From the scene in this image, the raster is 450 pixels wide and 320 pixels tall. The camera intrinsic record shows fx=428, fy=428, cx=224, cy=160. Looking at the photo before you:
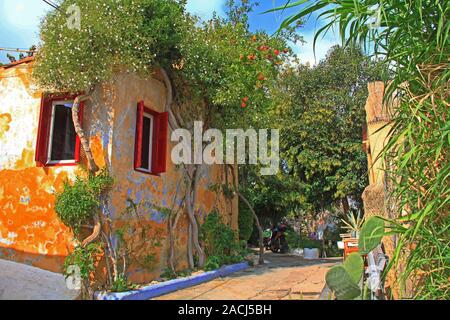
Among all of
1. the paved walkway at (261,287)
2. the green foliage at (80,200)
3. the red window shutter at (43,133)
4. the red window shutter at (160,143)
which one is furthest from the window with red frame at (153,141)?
the paved walkway at (261,287)

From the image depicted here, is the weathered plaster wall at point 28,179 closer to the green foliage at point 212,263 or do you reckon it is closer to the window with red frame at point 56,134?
the window with red frame at point 56,134

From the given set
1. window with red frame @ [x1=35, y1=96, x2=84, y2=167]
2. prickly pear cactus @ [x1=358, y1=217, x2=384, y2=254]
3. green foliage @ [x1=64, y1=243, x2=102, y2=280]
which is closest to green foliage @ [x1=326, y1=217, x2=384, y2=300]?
prickly pear cactus @ [x1=358, y1=217, x2=384, y2=254]

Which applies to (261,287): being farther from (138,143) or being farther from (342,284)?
(342,284)

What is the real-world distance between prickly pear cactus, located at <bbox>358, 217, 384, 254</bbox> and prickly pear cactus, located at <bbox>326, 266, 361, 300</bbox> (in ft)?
1.00

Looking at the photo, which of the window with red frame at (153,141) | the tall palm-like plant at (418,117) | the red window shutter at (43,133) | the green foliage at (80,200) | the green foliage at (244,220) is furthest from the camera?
the green foliage at (244,220)

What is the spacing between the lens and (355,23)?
11.4 ft

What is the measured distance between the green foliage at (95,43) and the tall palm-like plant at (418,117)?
368cm

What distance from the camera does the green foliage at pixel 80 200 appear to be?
615 centimetres

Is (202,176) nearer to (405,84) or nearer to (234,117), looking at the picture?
(234,117)

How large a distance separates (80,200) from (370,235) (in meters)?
4.28

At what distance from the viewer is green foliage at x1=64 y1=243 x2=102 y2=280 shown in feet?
19.5

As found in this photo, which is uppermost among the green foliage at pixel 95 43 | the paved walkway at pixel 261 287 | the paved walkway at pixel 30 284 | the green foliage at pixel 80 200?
the green foliage at pixel 95 43
